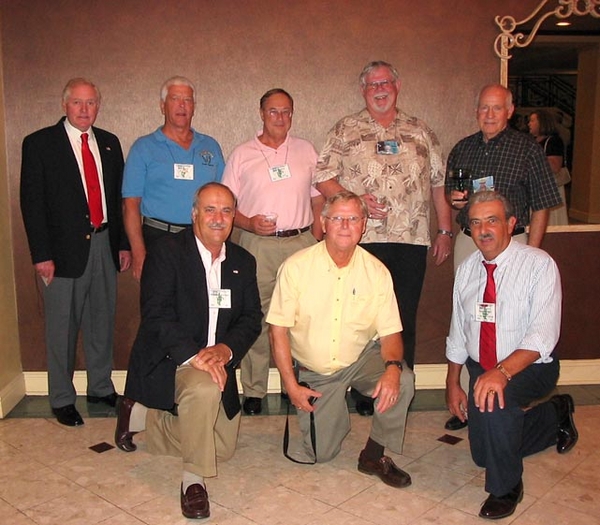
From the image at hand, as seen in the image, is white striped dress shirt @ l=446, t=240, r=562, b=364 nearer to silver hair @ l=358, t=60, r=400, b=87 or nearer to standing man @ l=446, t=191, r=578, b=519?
standing man @ l=446, t=191, r=578, b=519

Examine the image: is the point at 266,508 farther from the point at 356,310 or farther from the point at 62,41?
the point at 62,41

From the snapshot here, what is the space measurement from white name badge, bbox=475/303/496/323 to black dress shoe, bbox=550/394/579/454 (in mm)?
662

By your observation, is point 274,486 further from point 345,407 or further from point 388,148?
point 388,148

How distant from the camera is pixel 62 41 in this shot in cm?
379

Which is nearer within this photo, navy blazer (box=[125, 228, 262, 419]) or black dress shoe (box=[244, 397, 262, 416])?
navy blazer (box=[125, 228, 262, 419])

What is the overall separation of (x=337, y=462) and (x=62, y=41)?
2.71 m

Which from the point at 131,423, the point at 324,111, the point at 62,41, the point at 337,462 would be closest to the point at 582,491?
the point at 337,462

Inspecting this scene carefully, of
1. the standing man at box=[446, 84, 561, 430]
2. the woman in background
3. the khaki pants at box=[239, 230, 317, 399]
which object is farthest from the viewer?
the woman in background

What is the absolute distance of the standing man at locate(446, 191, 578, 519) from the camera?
8.52 feet

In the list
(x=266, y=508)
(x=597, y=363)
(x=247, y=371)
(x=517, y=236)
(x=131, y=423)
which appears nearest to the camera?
(x=266, y=508)

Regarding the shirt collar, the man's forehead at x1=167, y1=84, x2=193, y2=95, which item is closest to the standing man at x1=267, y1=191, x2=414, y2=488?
the man's forehead at x1=167, y1=84, x2=193, y2=95

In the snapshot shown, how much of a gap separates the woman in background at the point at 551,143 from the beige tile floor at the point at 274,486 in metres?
1.25

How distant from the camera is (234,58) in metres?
3.87

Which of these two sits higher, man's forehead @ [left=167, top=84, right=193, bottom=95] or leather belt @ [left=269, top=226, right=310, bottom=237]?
man's forehead @ [left=167, top=84, right=193, bottom=95]
